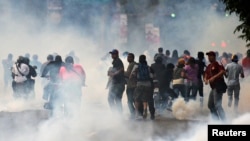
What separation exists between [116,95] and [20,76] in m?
3.58

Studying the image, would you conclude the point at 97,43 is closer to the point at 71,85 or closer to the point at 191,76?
the point at 191,76

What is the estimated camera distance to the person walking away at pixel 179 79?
17281mm

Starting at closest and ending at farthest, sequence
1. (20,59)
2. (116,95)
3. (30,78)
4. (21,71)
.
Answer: (116,95)
(20,59)
(21,71)
(30,78)

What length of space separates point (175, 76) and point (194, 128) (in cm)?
364

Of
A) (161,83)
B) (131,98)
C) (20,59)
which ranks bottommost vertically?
(131,98)

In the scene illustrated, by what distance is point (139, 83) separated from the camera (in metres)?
15.4

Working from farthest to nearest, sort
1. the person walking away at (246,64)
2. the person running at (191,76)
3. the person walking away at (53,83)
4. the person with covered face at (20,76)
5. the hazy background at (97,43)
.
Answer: the person walking away at (246,64) < the person with covered face at (20,76) < the person running at (191,76) < the person walking away at (53,83) < the hazy background at (97,43)

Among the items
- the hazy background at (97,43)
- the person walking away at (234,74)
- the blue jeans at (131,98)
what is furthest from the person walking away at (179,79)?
the blue jeans at (131,98)

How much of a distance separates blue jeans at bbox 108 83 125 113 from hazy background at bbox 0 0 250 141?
10.5 inches

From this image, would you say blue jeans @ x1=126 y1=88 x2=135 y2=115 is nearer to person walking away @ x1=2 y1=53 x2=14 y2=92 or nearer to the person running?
the person running

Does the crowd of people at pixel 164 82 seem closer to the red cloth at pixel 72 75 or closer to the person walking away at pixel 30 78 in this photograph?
the red cloth at pixel 72 75

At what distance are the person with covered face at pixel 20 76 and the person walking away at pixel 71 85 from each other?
115 inches

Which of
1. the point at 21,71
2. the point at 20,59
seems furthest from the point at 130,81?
the point at 21,71

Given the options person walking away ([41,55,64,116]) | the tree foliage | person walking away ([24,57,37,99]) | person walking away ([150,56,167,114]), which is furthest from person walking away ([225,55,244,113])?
person walking away ([24,57,37,99])
